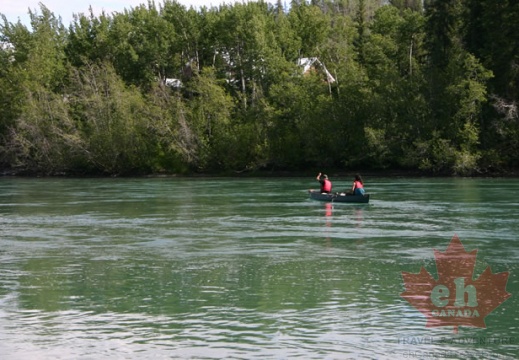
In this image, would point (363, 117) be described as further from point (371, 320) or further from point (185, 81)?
point (371, 320)

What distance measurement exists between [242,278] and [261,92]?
64847mm

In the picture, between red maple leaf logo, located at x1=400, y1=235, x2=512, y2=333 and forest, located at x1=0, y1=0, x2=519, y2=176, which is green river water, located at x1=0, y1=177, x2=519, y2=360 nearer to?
red maple leaf logo, located at x1=400, y1=235, x2=512, y2=333

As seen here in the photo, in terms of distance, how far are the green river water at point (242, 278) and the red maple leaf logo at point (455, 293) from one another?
24 centimetres

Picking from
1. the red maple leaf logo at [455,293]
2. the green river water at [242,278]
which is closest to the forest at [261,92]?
the green river water at [242,278]

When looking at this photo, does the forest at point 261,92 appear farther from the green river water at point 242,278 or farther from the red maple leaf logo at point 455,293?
the red maple leaf logo at point 455,293

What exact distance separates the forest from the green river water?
2692 cm

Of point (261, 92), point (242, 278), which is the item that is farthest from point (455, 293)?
point (261, 92)

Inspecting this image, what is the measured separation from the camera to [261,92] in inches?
3366

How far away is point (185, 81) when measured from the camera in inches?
3772

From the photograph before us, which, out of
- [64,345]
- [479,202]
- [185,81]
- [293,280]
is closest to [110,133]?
[185,81]

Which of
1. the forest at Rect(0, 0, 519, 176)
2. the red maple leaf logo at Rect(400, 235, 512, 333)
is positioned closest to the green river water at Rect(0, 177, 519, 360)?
the red maple leaf logo at Rect(400, 235, 512, 333)

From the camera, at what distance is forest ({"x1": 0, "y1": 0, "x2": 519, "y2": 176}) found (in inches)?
2721

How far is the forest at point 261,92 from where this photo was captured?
69.1 metres

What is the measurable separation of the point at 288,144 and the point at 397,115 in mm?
11248
